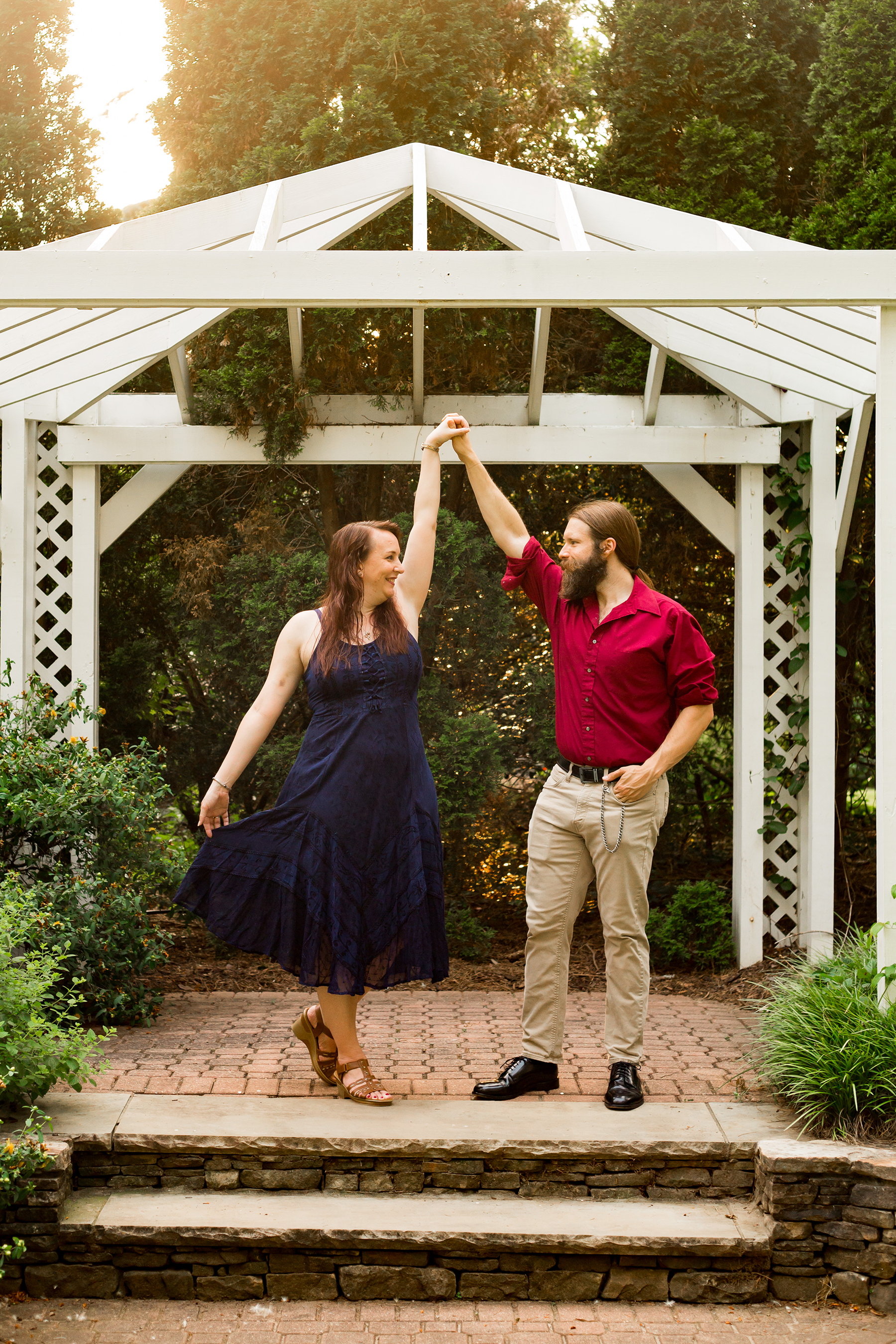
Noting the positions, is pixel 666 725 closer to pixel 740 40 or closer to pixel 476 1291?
pixel 476 1291

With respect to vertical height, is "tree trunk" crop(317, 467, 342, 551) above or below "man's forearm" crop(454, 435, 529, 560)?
above

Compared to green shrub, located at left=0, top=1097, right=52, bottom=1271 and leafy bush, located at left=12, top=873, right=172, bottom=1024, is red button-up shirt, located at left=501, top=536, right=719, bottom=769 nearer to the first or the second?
green shrub, located at left=0, top=1097, right=52, bottom=1271

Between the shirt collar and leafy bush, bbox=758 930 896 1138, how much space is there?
124cm

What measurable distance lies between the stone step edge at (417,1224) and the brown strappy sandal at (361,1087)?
0.34 metres

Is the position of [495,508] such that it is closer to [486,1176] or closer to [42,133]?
[486,1176]

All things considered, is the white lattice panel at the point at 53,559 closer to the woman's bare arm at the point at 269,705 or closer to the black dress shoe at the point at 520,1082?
the woman's bare arm at the point at 269,705

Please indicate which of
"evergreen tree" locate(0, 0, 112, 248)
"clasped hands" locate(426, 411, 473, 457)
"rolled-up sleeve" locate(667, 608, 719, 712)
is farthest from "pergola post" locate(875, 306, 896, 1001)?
"evergreen tree" locate(0, 0, 112, 248)

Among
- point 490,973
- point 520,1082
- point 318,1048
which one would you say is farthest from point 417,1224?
point 490,973

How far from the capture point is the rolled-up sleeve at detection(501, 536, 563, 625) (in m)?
3.70

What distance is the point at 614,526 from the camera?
11.7ft

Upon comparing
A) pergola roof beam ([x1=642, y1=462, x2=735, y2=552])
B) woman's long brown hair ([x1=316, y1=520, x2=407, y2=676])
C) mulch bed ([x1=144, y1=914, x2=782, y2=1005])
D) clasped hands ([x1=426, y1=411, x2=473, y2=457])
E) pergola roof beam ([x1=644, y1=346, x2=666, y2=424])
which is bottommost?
mulch bed ([x1=144, y1=914, x2=782, y2=1005])

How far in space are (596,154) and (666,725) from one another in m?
5.00

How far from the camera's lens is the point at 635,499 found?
7.06 meters

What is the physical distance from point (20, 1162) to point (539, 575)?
2.28 metres
